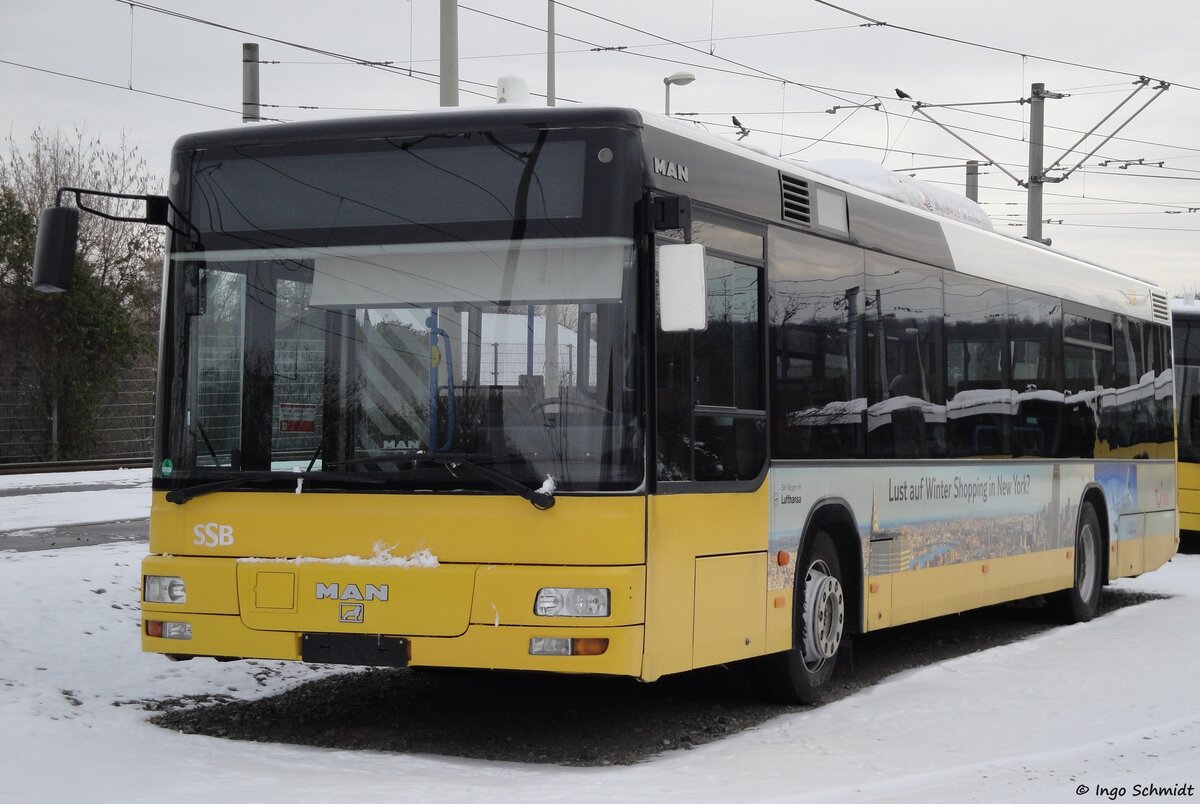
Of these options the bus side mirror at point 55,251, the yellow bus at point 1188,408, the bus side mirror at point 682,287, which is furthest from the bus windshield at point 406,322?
the yellow bus at point 1188,408

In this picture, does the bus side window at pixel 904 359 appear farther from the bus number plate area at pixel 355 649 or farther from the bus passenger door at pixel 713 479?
the bus number plate area at pixel 355 649

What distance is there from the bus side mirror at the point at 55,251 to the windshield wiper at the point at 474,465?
153 centimetres

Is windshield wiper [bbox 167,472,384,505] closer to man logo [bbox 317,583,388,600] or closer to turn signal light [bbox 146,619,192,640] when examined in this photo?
man logo [bbox 317,583,388,600]

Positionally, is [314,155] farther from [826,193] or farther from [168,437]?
[826,193]

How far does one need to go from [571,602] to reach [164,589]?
2.12 metres

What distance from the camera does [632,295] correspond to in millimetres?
7578

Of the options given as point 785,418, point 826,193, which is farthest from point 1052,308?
point 785,418

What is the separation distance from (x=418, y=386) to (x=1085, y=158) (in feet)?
71.4

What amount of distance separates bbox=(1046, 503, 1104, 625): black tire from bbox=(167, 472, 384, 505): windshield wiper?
823cm

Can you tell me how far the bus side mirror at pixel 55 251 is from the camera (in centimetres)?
763

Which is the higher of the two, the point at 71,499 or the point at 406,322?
the point at 406,322

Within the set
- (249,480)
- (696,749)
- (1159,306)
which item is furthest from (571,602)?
(1159,306)

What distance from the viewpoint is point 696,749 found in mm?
7969

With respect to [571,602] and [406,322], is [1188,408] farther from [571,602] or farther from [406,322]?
[406,322]
